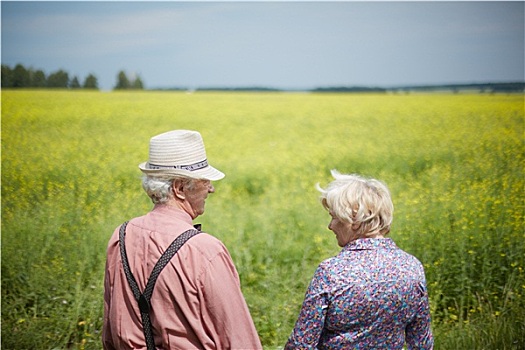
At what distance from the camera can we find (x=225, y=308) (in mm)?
1776

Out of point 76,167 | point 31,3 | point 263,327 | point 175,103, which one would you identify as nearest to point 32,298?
point 263,327

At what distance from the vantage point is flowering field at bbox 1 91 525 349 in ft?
13.3

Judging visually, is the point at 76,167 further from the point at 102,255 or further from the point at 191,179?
the point at 191,179

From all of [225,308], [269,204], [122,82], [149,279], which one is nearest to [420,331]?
[225,308]

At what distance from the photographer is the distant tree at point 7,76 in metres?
7.13

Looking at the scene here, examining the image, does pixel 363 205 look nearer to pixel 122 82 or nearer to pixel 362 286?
pixel 362 286

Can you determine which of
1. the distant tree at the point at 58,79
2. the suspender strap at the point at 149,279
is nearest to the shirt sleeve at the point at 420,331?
the suspender strap at the point at 149,279

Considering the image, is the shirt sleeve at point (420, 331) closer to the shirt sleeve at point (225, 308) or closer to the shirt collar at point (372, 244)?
the shirt collar at point (372, 244)

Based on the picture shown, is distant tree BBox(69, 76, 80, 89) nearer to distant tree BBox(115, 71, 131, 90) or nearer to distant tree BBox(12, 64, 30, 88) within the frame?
distant tree BBox(12, 64, 30, 88)

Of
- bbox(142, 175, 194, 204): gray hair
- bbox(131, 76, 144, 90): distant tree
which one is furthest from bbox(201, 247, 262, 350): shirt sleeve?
bbox(131, 76, 144, 90): distant tree

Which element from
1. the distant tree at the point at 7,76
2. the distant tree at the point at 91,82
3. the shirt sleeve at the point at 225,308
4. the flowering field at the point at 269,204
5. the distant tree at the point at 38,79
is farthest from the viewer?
the distant tree at the point at 91,82

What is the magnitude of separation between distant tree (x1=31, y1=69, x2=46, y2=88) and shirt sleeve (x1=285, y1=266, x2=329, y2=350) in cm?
661

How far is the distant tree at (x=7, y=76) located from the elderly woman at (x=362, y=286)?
6517 millimetres

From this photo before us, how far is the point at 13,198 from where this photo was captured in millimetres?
6039
